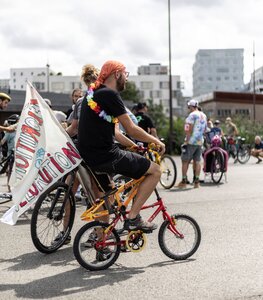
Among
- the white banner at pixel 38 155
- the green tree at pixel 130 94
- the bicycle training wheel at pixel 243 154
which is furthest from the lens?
the green tree at pixel 130 94

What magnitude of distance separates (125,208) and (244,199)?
5226 mm

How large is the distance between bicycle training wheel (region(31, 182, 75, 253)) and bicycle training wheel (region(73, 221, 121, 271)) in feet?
2.07

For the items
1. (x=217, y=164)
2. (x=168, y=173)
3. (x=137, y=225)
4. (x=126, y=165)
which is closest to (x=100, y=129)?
(x=126, y=165)

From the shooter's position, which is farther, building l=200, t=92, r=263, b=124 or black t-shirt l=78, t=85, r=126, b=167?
building l=200, t=92, r=263, b=124

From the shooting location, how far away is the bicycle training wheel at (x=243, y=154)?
21297 millimetres

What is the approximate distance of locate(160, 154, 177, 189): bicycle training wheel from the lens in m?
11.9

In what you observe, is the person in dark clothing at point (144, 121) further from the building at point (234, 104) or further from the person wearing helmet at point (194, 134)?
the building at point (234, 104)

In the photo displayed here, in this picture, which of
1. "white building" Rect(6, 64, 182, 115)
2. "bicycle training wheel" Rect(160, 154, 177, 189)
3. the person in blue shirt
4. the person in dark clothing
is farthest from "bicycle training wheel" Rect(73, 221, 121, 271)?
"white building" Rect(6, 64, 182, 115)

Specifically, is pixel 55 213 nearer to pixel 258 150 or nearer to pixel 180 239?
pixel 180 239

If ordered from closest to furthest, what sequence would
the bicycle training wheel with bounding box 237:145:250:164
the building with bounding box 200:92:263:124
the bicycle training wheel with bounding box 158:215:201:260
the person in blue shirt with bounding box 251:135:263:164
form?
the bicycle training wheel with bounding box 158:215:201:260 → the person in blue shirt with bounding box 251:135:263:164 → the bicycle training wheel with bounding box 237:145:250:164 → the building with bounding box 200:92:263:124

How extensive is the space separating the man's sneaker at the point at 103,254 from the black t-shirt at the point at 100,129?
0.80 metres

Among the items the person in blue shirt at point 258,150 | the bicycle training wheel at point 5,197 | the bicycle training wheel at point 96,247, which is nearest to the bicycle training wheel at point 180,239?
the bicycle training wheel at point 96,247

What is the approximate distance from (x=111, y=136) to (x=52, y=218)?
1.14 m

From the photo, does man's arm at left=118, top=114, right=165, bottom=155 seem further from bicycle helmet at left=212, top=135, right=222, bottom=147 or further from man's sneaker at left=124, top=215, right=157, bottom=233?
bicycle helmet at left=212, top=135, right=222, bottom=147
